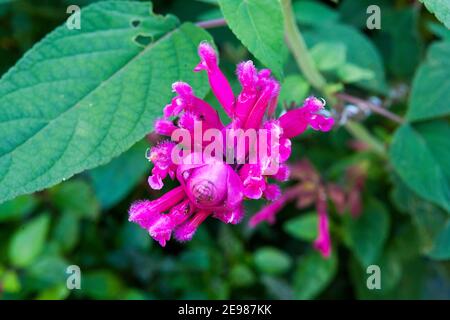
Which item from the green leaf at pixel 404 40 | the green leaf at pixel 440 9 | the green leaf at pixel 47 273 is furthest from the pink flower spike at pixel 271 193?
the green leaf at pixel 404 40

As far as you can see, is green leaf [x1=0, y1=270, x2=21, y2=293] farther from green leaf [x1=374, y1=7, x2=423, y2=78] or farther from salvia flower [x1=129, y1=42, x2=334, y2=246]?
green leaf [x1=374, y1=7, x2=423, y2=78]

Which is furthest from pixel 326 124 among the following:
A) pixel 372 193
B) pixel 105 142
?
pixel 372 193

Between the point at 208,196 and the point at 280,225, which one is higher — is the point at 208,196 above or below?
above

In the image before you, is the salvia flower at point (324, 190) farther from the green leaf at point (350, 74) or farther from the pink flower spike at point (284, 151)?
the pink flower spike at point (284, 151)

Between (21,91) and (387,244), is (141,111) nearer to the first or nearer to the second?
(21,91)

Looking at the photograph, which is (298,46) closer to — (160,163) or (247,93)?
(247,93)

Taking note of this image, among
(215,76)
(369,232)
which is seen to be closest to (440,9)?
(215,76)
